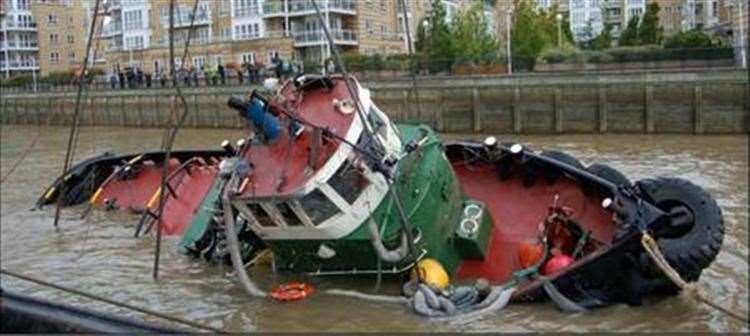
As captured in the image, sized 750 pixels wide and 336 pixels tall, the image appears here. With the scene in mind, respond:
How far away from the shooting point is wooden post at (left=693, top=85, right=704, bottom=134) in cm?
3450

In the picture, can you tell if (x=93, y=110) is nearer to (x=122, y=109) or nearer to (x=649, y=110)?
(x=122, y=109)

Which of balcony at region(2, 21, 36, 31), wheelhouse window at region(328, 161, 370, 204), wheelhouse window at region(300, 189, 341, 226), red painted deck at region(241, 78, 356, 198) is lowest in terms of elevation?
wheelhouse window at region(300, 189, 341, 226)

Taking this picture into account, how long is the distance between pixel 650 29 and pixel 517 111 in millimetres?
22854

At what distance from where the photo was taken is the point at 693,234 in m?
10.9

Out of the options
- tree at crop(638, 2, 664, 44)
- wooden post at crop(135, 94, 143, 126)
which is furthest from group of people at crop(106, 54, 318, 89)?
tree at crop(638, 2, 664, 44)

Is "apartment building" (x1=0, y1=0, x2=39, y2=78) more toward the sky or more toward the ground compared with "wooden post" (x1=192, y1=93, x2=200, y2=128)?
more toward the sky

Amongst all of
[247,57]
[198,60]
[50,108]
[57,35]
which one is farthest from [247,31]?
[50,108]

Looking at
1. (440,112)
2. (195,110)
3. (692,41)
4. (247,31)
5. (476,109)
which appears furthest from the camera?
(247,31)

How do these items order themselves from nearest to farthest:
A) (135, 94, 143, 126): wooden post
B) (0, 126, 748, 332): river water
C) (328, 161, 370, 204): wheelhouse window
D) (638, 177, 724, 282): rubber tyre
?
(638, 177, 724, 282): rubber tyre < (0, 126, 748, 332): river water < (328, 161, 370, 204): wheelhouse window < (135, 94, 143, 126): wooden post

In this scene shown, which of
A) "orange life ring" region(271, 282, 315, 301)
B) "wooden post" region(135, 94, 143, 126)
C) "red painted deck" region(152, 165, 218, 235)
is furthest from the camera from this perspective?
"wooden post" region(135, 94, 143, 126)

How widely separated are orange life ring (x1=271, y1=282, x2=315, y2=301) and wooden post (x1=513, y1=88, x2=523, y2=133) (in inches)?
1090

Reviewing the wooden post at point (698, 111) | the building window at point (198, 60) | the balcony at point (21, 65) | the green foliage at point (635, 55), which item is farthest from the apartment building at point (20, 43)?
the wooden post at point (698, 111)

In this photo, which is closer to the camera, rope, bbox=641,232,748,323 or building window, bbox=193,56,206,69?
rope, bbox=641,232,748,323

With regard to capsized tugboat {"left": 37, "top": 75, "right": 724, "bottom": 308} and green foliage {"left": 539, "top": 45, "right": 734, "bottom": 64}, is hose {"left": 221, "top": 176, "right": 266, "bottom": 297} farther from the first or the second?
green foliage {"left": 539, "top": 45, "right": 734, "bottom": 64}
